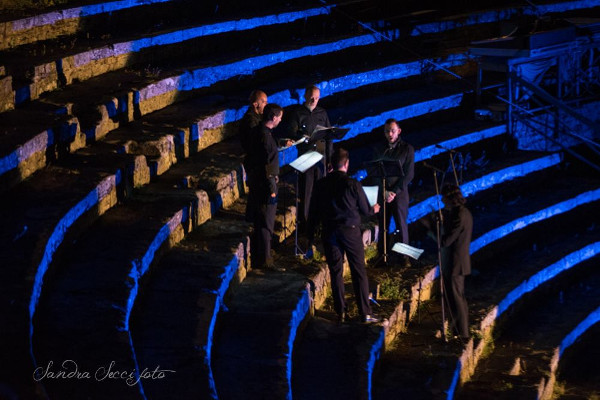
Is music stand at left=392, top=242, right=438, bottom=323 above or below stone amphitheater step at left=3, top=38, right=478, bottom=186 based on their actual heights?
below

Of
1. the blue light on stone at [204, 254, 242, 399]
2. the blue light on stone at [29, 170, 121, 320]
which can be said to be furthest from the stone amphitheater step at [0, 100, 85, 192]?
the blue light on stone at [204, 254, 242, 399]

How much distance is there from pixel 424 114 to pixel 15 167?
5913 millimetres

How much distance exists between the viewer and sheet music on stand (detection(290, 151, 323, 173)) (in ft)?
24.0

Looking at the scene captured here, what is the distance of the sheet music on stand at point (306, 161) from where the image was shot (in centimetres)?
731

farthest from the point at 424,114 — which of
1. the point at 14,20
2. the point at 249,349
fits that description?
the point at 249,349

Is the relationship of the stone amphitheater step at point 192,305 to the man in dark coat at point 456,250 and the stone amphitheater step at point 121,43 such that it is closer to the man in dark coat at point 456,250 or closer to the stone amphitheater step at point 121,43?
the man in dark coat at point 456,250

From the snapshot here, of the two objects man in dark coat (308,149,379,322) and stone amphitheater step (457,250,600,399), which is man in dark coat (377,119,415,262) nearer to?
man in dark coat (308,149,379,322)

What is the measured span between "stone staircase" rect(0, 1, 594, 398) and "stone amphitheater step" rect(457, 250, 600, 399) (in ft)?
3.03

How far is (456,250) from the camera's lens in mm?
7562

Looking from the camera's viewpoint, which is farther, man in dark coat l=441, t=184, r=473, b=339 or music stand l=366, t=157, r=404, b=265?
music stand l=366, t=157, r=404, b=265

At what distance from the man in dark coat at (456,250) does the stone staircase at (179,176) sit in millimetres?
461

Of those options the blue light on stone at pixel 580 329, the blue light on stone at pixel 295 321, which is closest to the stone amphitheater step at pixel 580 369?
the blue light on stone at pixel 580 329

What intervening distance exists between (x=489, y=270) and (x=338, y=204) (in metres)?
3.17

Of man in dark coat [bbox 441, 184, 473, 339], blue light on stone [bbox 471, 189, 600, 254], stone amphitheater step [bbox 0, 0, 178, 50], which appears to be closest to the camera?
man in dark coat [bbox 441, 184, 473, 339]
